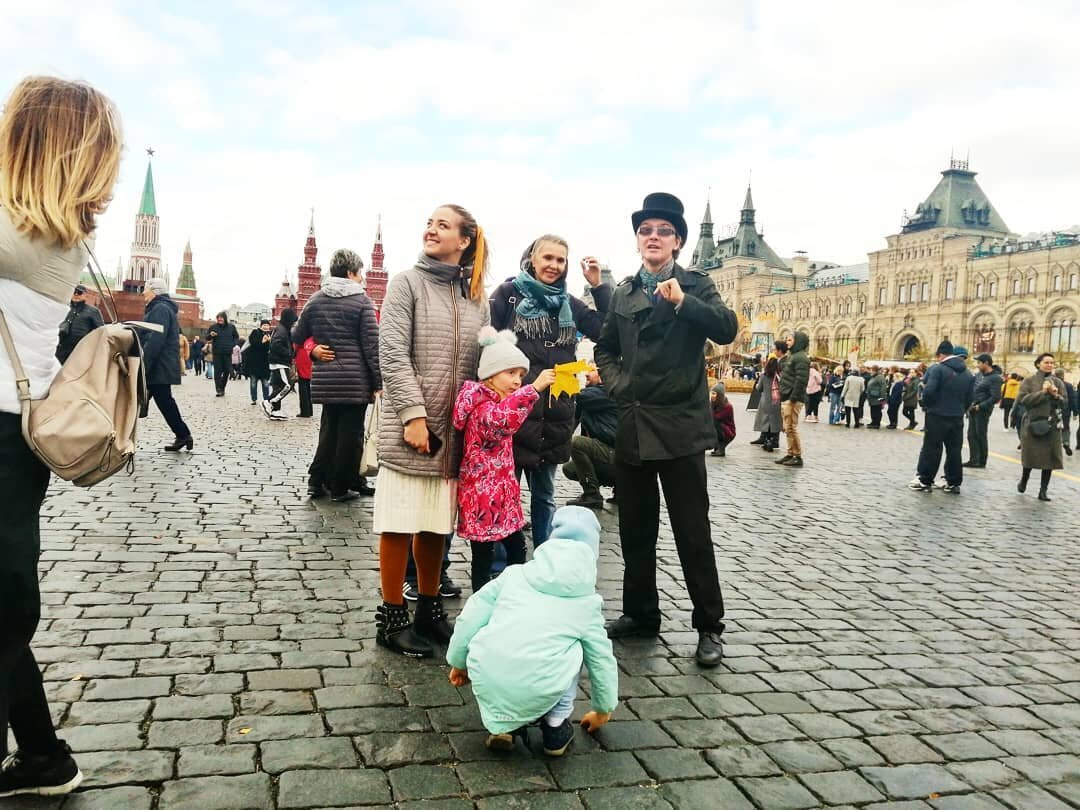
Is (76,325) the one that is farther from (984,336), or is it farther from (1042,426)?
(984,336)

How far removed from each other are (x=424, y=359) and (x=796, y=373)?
932cm

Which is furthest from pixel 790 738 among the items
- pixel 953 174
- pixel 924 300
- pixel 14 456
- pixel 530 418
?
pixel 953 174

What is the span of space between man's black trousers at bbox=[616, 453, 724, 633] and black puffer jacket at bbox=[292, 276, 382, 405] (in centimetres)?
336

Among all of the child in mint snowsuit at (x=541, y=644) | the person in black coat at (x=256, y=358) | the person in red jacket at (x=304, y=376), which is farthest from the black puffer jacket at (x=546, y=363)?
the person in black coat at (x=256, y=358)

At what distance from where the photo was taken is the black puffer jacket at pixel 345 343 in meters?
6.91

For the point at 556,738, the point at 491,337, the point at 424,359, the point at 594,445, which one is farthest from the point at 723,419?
the point at 556,738

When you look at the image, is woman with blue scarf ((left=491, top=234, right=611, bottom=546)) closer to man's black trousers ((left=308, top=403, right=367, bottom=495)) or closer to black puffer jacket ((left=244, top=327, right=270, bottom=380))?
man's black trousers ((left=308, top=403, right=367, bottom=495))

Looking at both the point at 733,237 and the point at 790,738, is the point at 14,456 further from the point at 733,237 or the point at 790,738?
the point at 733,237

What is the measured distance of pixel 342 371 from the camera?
22.8ft

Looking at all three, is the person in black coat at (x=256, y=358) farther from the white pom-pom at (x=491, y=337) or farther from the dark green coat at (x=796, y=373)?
the white pom-pom at (x=491, y=337)

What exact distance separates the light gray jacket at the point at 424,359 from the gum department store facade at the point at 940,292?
177 feet

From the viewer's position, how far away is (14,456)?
216 centimetres

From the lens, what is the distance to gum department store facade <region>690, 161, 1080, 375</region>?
70.1 metres

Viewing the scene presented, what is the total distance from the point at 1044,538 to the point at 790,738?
5.44m
